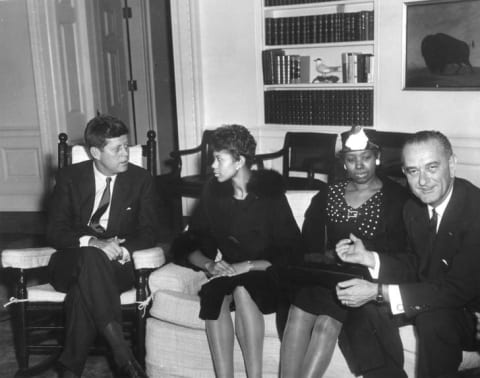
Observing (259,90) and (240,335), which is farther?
(259,90)

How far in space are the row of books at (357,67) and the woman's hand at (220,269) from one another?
2666mm

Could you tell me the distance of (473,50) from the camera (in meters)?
4.40

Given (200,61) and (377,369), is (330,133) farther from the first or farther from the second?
(377,369)

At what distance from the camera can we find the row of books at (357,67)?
488 cm

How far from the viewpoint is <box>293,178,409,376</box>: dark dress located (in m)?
2.35

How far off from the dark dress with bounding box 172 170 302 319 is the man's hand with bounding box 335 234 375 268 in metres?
0.36

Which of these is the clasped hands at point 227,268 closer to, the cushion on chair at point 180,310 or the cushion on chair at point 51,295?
the cushion on chair at point 180,310

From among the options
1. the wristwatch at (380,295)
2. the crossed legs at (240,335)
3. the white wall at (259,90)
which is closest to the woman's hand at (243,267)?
the crossed legs at (240,335)

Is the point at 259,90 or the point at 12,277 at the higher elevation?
the point at 259,90

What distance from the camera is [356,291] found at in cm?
228

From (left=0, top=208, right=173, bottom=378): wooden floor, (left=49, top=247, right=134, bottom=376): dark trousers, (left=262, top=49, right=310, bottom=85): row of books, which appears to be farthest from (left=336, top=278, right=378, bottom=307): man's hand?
(left=262, top=49, right=310, bottom=85): row of books

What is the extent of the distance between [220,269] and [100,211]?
0.68 m

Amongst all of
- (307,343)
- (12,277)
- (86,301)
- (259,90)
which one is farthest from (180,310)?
(259,90)

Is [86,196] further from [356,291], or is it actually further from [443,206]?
[443,206]
